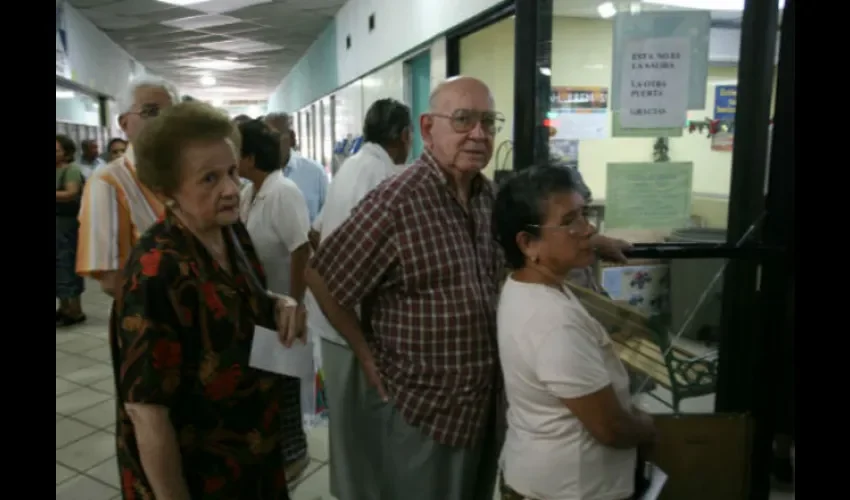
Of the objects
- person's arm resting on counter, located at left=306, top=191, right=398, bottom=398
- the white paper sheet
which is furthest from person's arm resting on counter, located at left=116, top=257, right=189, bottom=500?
the white paper sheet

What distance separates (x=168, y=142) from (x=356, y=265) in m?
0.53

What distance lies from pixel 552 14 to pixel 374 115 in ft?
3.17

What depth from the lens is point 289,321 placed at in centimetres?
117

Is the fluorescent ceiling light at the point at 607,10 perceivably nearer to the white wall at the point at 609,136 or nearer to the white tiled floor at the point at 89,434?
the white wall at the point at 609,136

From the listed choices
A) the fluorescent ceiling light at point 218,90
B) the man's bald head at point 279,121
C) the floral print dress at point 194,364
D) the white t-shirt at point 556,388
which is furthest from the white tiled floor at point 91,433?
the fluorescent ceiling light at point 218,90

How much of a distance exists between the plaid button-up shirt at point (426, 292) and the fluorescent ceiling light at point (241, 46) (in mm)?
8285

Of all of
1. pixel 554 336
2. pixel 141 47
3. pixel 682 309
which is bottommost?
pixel 682 309

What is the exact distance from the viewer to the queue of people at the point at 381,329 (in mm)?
1021

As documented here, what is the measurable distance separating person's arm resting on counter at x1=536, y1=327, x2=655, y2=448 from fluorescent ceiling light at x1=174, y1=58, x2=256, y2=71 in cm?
1120

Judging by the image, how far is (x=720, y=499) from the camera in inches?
67.0

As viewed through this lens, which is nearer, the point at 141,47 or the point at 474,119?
the point at 474,119
